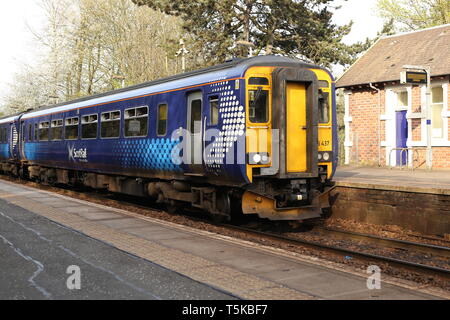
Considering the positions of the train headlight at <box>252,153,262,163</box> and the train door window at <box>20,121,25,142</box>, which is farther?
the train door window at <box>20,121,25,142</box>

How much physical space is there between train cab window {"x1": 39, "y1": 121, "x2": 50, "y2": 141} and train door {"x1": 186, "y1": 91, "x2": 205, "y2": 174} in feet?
33.9

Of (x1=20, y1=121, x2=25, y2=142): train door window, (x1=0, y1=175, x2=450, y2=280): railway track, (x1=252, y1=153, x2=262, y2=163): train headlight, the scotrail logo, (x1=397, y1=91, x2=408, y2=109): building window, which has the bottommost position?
(x1=0, y1=175, x2=450, y2=280): railway track

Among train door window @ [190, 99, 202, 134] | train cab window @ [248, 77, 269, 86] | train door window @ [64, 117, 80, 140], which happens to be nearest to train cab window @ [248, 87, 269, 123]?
train cab window @ [248, 77, 269, 86]

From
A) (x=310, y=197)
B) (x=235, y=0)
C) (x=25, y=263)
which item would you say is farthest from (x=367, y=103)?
(x=25, y=263)

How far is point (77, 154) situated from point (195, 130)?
7.19 m

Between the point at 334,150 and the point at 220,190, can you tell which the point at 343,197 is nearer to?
the point at 334,150

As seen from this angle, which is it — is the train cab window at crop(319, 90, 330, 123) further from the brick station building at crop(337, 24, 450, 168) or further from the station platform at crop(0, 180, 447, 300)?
the brick station building at crop(337, 24, 450, 168)

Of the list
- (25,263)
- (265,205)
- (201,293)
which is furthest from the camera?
(265,205)

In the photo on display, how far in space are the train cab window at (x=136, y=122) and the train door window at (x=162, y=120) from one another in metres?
0.68

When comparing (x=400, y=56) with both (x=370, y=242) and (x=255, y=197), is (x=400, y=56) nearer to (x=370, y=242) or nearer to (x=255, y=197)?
(x=370, y=242)

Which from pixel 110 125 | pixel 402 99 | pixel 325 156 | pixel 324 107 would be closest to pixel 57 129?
pixel 110 125

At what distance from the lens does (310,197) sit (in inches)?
394

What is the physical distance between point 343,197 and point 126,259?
255 inches

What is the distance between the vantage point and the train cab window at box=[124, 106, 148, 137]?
40.1 feet
